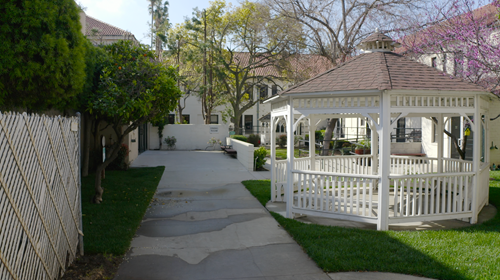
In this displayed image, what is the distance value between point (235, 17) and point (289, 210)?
73.0 ft

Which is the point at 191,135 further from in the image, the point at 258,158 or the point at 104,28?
the point at 258,158

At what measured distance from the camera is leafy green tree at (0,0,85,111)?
6414 mm

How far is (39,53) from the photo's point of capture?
6727 millimetres

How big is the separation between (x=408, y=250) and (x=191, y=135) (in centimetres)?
2294

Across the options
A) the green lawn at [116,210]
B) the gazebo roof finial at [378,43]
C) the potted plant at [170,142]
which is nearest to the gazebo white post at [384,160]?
the gazebo roof finial at [378,43]

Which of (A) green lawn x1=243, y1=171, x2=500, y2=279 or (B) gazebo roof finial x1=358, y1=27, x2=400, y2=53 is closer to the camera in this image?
(A) green lawn x1=243, y1=171, x2=500, y2=279

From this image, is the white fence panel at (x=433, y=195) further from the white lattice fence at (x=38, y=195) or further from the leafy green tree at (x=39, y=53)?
the leafy green tree at (x=39, y=53)

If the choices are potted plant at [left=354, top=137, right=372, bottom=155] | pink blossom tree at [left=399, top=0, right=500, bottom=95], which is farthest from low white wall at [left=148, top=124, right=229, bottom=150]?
pink blossom tree at [left=399, top=0, right=500, bottom=95]

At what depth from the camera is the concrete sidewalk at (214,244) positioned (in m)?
4.96

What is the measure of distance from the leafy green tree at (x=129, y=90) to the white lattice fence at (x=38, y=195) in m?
3.70

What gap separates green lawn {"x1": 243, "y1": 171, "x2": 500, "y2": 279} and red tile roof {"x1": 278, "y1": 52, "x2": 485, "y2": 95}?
2.60m

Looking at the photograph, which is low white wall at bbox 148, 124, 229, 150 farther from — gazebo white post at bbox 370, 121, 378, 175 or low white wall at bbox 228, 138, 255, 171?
gazebo white post at bbox 370, 121, 378, 175

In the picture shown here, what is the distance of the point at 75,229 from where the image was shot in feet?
17.5

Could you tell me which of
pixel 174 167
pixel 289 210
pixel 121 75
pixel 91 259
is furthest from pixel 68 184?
pixel 174 167
